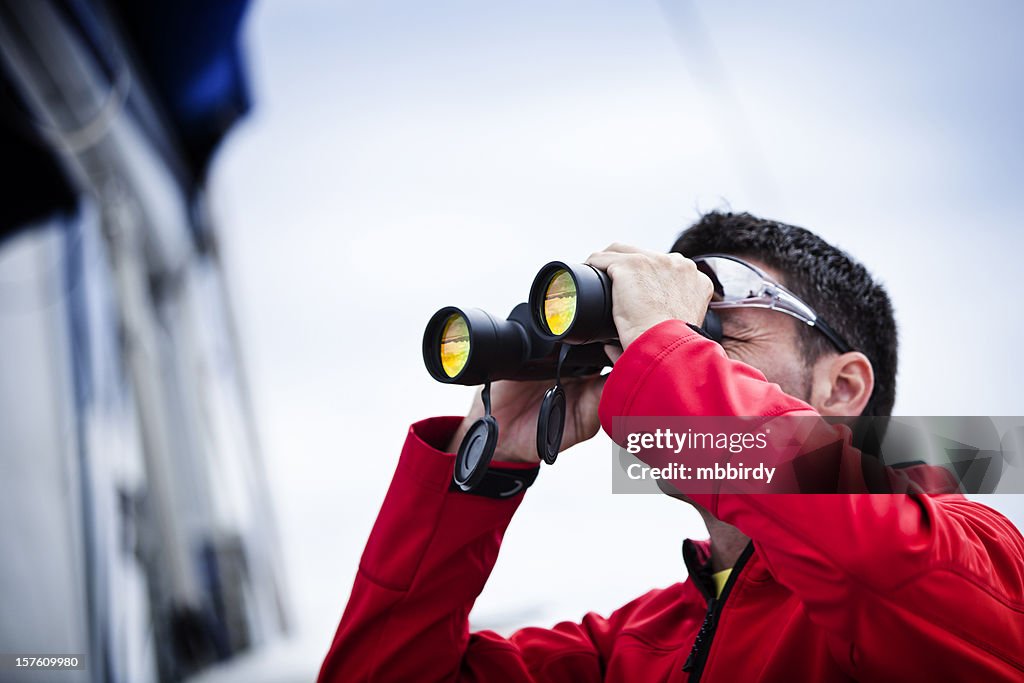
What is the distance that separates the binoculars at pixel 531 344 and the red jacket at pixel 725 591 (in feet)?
0.21

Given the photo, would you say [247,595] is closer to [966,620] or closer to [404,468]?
[404,468]

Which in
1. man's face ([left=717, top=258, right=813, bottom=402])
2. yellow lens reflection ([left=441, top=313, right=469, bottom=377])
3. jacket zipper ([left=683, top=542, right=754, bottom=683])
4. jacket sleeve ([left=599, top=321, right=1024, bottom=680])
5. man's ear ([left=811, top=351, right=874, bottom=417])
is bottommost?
jacket zipper ([left=683, top=542, right=754, bottom=683])

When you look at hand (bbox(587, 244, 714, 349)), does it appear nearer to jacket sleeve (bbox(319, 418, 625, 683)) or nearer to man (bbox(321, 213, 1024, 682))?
man (bbox(321, 213, 1024, 682))

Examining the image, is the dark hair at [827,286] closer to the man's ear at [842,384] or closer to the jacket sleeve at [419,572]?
the man's ear at [842,384]

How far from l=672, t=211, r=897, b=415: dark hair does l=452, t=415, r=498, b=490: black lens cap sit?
1.37 feet

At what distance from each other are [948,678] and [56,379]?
1.84 m

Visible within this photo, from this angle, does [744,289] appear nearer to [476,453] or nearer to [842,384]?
[842,384]

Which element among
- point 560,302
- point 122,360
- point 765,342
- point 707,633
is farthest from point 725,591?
point 122,360

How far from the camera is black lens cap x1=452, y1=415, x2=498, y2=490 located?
805 mm

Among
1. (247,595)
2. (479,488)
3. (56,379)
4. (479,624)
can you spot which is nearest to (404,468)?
(479,488)

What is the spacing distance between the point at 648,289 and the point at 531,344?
0.16 meters

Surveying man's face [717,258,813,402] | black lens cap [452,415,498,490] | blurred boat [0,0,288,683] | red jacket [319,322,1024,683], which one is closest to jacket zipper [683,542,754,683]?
red jacket [319,322,1024,683]

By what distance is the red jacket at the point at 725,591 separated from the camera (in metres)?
0.63

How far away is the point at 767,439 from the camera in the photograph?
681 millimetres
